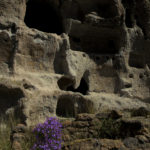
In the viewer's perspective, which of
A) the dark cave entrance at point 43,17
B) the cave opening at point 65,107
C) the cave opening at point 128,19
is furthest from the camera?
the cave opening at point 128,19

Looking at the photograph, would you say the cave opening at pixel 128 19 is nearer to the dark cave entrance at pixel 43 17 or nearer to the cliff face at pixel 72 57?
the cliff face at pixel 72 57

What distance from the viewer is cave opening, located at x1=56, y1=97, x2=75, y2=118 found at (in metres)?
8.94

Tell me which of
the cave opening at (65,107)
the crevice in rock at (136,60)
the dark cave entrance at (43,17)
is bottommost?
the cave opening at (65,107)

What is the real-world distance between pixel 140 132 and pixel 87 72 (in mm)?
7228

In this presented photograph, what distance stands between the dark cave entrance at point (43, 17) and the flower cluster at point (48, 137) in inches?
347

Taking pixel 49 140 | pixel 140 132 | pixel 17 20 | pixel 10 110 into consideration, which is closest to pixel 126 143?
pixel 140 132

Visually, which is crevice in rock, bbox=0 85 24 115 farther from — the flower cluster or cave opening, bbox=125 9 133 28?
cave opening, bbox=125 9 133 28

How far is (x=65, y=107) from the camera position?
9.33m

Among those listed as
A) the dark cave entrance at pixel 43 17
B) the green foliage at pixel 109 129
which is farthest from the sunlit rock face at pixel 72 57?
the green foliage at pixel 109 129

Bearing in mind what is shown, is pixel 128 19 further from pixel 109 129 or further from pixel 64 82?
pixel 109 129

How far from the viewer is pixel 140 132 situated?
146 inches

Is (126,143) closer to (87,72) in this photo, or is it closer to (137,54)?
(87,72)

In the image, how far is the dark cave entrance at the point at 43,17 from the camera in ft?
38.6

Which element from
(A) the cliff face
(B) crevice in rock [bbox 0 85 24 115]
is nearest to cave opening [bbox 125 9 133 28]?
(A) the cliff face
